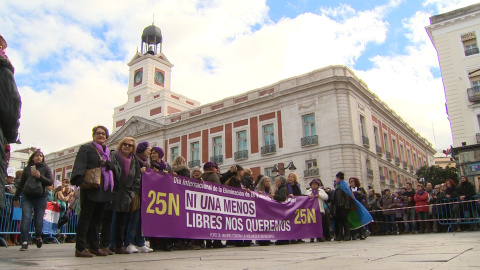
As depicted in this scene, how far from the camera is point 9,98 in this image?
2887mm

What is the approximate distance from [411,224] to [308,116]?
1383 cm

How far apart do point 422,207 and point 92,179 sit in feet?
36.0

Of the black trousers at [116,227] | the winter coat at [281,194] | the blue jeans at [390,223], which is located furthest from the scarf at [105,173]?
the blue jeans at [390,223]

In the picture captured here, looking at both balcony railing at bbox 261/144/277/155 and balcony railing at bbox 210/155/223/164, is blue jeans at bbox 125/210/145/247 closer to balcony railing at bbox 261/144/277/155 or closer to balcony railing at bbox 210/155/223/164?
balcony railing at bbox 261/144/277/155

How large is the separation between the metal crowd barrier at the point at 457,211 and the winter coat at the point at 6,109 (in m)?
11.4

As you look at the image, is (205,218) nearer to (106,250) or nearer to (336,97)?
(106,250)

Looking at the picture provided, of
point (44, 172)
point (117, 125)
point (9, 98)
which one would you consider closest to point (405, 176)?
point (117, 125)

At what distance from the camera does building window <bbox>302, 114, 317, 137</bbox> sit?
26.0 meters

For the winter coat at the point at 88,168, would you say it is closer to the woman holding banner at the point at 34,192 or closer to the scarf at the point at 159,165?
the scarf at the point at 159,165

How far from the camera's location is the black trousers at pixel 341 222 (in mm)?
9023

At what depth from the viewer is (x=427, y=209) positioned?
40.4 ft

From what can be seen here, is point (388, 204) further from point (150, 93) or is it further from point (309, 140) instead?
point (150, 93)

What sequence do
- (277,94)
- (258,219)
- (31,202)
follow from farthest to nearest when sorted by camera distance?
(277,94), (258,219), (31,202)

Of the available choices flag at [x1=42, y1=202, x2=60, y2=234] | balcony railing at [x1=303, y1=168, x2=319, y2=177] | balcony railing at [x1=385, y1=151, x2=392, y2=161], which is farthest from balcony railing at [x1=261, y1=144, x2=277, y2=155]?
flag at [x1=42, y1=202, x2=60, y2=234]
